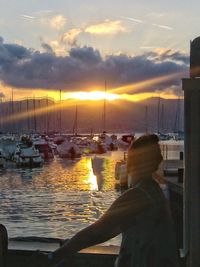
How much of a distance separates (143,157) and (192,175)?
114 centimetres

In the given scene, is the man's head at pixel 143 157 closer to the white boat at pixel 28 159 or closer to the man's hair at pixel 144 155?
the man's hair at pixel 144 155

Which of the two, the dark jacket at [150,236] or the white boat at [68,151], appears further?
the white boat at [68,151]

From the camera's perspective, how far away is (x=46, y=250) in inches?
193

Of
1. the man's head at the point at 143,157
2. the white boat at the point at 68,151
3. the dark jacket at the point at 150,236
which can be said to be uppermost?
the man's head at the point at 143,157

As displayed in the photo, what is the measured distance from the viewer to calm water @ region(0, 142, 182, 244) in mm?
20797

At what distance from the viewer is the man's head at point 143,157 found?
10.2 feet

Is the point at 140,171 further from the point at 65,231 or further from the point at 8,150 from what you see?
the point at 8,150

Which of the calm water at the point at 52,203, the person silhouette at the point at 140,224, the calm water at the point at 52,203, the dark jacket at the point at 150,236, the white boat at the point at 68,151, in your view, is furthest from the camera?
the white boat at the point at 68,151

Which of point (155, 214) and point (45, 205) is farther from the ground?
point (155, 214)

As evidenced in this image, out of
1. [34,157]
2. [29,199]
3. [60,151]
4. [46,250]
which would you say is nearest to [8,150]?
[60,151]

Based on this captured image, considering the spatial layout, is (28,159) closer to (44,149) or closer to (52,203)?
(44,149)

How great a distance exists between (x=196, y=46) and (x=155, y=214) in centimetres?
205

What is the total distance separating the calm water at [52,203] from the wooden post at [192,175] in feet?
31.9

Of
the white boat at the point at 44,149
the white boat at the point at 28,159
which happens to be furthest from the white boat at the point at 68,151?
the white boat at the point at 28,159
